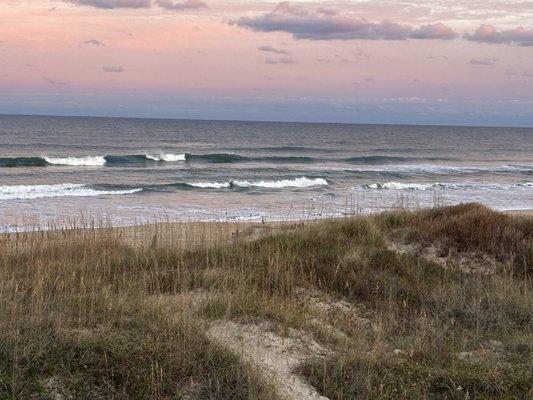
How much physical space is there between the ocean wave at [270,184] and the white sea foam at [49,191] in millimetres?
4805

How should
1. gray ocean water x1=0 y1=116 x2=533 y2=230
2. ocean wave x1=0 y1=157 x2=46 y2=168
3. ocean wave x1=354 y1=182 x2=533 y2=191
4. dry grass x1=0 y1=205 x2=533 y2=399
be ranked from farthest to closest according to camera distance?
ocean wave x1=0 y1=157 x2=46 y2=168, ocean wave x1=354 y1=182 x2=533 y2=191, gray ocean water x1=0 y1=116 x2=533 y2=230, dry grass x1=0 y1=205 x2=533 y2=399

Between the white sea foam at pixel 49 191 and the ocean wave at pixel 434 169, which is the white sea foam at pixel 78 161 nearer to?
the white sea foam at pixel 49 191

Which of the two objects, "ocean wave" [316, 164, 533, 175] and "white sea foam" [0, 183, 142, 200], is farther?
"ocean wave" [316, 164, 533, 175]

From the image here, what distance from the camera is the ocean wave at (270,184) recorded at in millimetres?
33906

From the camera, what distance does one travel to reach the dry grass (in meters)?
5.57

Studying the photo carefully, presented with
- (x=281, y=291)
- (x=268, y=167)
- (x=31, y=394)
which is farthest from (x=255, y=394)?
(x=268, y=167)

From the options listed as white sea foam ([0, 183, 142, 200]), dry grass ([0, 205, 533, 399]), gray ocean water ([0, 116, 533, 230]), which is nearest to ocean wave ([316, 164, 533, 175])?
gray ocean water ([0, 116, 533, 230])

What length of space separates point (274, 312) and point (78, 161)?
3988cm

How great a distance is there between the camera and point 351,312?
8.09 metres

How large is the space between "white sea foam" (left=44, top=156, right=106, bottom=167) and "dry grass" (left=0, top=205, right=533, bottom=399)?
33481 mm

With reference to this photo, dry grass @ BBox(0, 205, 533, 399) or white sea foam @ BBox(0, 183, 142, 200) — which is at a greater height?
dry grass @ BBox(0, 205, 533, 399)

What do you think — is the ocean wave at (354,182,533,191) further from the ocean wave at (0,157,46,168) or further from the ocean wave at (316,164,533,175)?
the ocean wave at (0,157,46,168)

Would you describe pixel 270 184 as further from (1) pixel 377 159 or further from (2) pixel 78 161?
(1) pixel 377 159

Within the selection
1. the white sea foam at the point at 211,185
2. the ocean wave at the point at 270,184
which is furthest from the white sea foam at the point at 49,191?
the ocean wave at the point at 270,184
